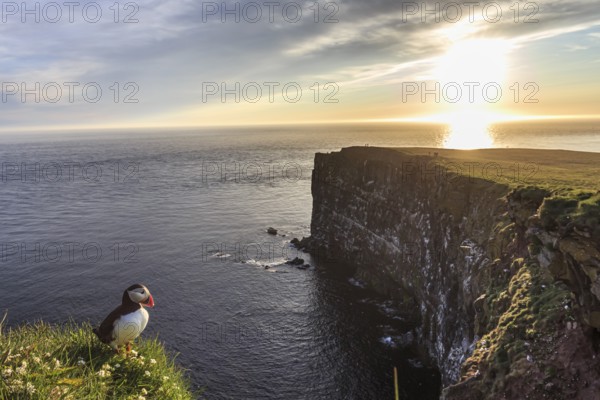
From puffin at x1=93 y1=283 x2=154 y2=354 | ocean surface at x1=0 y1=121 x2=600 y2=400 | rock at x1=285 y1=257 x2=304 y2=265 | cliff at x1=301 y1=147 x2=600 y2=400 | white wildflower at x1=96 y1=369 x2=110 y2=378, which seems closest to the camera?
white wildflower at x1=96 y1=369 x2=110 y2=378

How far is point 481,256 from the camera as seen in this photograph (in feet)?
98.6

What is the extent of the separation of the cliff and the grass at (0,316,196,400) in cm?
1297

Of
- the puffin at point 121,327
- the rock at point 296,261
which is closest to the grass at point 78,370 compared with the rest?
the puffin at point 121,327

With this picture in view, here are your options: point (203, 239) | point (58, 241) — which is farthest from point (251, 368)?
point (58, 241)

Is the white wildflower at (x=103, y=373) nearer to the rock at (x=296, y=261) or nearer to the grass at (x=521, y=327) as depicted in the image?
the grass at (x=521, y=327)

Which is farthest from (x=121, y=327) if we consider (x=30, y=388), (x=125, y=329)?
(x=30, y=388)

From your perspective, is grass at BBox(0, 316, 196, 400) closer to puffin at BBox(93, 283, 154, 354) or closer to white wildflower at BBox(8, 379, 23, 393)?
white wildflower at BBox(8, 379, 23, 393)

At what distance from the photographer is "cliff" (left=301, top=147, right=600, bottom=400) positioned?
1452 cm

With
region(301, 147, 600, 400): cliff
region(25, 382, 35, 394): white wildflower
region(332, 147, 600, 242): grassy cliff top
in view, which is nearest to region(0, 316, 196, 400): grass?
region(25, 382, 35, 394): white wildflower

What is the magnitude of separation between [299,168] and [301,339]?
133 metres

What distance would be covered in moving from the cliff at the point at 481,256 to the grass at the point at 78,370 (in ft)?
42.6

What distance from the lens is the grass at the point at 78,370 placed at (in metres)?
8.74

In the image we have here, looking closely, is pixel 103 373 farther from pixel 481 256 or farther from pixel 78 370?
pixel 481 256

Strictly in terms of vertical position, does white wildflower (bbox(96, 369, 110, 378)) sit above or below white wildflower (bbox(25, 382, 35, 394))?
below
